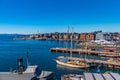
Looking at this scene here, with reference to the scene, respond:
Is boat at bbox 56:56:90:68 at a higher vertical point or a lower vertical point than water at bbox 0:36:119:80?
higher

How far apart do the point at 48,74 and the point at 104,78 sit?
596 inches

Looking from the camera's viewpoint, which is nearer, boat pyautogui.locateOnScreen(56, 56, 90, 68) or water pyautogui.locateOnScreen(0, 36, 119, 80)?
water pyautogui.locateOnScreen(0, 36, 119, 80)

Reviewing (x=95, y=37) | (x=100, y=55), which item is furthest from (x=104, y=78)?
(x=95, y=37)

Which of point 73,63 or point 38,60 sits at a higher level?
point 73,63

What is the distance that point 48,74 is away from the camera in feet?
95.9

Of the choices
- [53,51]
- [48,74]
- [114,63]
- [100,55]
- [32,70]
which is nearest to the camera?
[32,70]

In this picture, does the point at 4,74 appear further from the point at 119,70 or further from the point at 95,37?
the point at 95,37

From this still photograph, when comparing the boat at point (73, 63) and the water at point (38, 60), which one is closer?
the water at point (38, 60)

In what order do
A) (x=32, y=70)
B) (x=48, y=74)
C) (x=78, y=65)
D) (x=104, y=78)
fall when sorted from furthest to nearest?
(x=78, y=65) < (x=48, y=74) < (x=32, y=70) < (x=104, y=78)

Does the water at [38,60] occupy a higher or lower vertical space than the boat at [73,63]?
lower

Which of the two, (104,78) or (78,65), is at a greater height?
(104,78)

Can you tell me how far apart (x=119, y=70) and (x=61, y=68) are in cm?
1065

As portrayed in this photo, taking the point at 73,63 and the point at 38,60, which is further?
the point at 38,60

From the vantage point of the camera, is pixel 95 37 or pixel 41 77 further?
pixel 95 37
